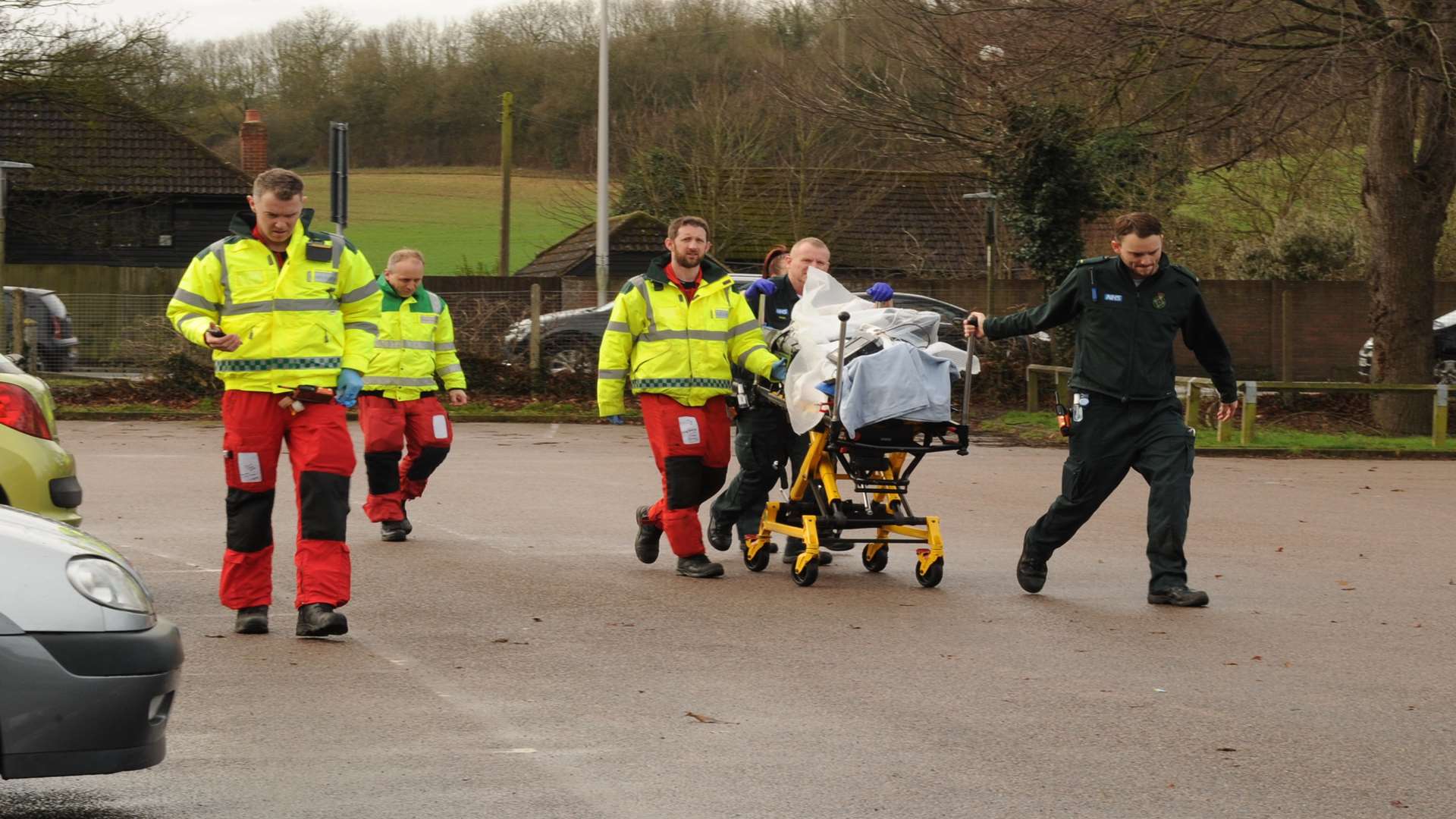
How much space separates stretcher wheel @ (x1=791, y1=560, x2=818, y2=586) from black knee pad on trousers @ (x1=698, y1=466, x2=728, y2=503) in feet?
2.10

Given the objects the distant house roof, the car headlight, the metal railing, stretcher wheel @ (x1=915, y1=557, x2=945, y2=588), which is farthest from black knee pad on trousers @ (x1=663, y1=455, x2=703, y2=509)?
the distant house roof

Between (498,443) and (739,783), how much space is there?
14.1m

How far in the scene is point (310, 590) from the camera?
772cm

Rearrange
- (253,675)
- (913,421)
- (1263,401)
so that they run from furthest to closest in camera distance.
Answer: (1263,401) < (913,421) < (253,675)

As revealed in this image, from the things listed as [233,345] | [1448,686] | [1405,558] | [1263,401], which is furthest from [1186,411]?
[233,345]

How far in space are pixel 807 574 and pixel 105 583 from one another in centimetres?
532

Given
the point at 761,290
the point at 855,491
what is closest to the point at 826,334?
the point at 855,491

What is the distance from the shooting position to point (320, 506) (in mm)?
7676

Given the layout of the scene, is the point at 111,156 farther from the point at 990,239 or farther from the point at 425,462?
the point at 425,462

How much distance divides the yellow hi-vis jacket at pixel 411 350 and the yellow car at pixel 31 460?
3.68 meters

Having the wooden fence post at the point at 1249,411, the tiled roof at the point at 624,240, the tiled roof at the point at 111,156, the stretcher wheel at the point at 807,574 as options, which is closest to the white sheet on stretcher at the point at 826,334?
the stretcher wheel at the point at 807,574

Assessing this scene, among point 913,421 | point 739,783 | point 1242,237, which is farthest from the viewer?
point 1242,237

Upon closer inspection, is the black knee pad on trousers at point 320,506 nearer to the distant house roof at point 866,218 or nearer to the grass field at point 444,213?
the distant house roof at point 866,218

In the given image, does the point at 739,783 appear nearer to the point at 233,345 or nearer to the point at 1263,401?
the point at 233,345
